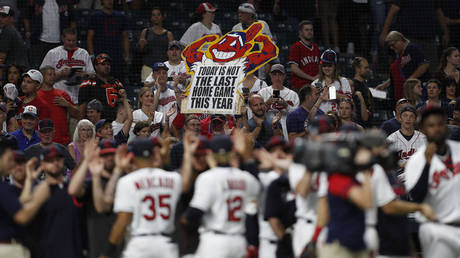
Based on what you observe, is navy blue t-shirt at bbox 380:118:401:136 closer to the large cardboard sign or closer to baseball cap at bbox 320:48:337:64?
baseball cap at bbox 320:48:337:64

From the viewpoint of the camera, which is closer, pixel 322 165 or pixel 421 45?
pixel 322 165

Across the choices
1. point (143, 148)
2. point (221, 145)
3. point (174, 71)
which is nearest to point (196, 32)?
point (174, 71)

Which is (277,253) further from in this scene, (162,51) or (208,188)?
(162,51)

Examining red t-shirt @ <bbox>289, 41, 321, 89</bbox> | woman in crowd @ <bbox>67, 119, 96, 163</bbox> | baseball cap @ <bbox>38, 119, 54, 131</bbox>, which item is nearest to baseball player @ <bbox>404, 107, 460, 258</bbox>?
woman in crowd @ <bbox>67, 119, 96, 163</bbox>

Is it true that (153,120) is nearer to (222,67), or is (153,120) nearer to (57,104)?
(222,67)

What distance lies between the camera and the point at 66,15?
14.5 m

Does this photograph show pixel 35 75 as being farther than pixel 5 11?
No

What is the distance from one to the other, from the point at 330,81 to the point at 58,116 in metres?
3.72

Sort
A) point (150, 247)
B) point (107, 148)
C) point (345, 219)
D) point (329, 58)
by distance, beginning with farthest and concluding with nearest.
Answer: point (329, 58)
point (107, 148)
point (150, 247)
point (345, 219)

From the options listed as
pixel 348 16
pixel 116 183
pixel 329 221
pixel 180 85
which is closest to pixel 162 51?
pixel 180 85

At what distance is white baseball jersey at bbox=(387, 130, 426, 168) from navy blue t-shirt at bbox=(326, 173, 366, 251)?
4386 millimetres

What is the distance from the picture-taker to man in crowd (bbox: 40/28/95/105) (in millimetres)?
12516

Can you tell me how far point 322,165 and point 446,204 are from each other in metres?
1.76

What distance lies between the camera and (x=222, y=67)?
1100cm
